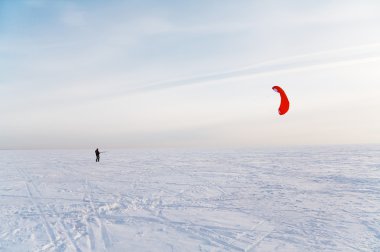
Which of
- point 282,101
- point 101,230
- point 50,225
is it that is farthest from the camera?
point 282,101

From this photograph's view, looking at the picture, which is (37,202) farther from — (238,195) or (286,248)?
(286,248)

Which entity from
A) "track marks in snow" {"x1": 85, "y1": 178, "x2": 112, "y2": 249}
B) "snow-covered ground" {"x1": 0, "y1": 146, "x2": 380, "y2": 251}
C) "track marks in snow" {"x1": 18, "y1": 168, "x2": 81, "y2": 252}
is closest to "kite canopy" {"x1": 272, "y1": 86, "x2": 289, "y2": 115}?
"snow-covered ground" {"x1": 0, "y1": 146, "x2": 380, "y2": 251}

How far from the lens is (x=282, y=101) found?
32.6ft

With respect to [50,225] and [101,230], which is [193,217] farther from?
[50,225]

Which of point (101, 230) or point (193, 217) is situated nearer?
point (101, 230)

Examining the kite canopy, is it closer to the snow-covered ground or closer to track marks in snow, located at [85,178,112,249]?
the snow-covered ground

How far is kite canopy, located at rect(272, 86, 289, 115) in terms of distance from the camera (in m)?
9.44

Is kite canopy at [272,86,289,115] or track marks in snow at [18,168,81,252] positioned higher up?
kite canopy at [272,86,289,115]

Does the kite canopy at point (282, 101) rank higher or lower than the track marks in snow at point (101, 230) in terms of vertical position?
higher

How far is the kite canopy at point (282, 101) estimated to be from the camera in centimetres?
944

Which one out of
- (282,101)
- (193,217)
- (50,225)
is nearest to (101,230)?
(50,225)

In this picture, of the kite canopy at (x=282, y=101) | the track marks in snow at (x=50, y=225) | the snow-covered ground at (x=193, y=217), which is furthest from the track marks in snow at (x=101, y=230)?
the kite canopy at (x=282, y=101)

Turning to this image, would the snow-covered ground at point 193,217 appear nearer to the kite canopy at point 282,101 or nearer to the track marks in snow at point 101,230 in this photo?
the track marks in snow at point 101,230

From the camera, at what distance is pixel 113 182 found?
11.9 m
